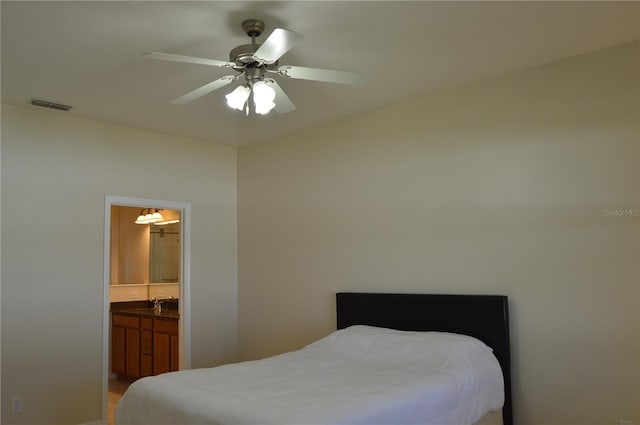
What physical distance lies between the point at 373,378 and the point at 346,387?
250 millimetres

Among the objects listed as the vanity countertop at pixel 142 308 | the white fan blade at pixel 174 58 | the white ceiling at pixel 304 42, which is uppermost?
the white ceiling at pixel 304 42

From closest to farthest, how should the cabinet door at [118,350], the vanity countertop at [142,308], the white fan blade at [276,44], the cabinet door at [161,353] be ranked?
the white fan blade at [276,44], the cabinet door at [161,353], the vanity countertop at [142,308], the cabinet door at [118,350]

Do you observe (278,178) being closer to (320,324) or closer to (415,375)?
(320,324)

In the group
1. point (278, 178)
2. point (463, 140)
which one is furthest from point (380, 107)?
point (278, 178)

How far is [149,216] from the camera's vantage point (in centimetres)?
646

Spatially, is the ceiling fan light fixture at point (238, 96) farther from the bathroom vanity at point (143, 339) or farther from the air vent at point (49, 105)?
the bathroom vanity at point (143, 339)

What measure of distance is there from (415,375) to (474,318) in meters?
0.82

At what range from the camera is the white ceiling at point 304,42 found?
260 centimetres

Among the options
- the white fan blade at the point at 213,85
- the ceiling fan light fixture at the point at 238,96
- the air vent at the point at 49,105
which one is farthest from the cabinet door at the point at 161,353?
the ceiling fan light fixture at the point at 238,96

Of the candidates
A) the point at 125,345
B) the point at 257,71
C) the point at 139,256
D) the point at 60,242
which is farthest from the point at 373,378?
the point at 139,256

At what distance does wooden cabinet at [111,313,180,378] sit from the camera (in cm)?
517

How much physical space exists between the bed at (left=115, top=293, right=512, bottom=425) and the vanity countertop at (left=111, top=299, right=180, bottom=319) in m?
2.45

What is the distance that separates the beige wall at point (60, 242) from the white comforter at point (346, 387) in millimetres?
1449

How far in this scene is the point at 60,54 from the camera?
→ 3039 millimetres
